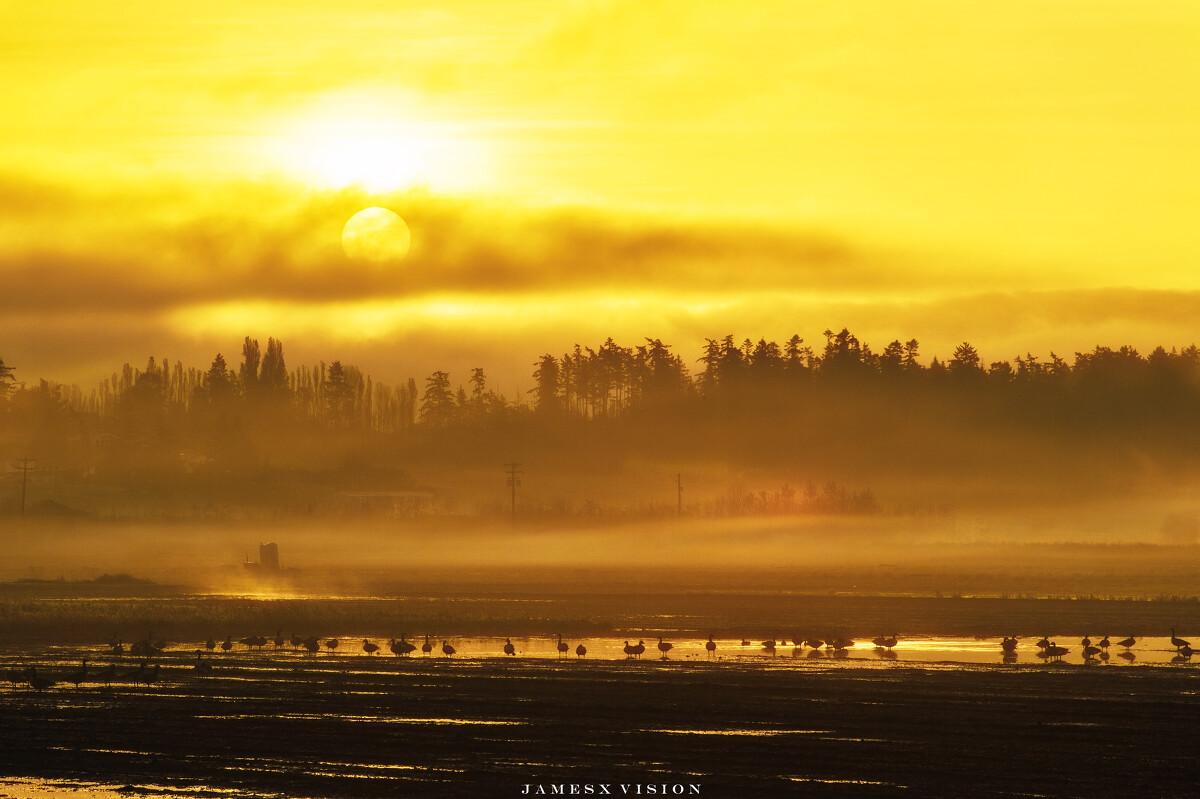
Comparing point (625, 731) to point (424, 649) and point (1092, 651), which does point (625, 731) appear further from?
point (1092, 651)

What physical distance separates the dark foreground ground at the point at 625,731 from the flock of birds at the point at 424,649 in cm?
106

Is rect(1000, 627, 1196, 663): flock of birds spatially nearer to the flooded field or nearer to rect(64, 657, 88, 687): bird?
the flooded field

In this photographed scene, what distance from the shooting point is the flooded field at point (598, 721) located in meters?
38.0

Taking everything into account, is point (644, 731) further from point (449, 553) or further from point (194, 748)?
point (449, 553)

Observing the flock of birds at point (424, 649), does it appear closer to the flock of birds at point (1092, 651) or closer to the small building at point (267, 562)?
the flock of birds at point (1092, 651)

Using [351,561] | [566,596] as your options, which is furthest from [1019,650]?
[351,561]

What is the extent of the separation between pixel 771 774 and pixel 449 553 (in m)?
158

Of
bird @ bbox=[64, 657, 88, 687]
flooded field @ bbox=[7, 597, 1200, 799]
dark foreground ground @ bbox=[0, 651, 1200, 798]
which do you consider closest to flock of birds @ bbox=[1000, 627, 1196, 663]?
flooded field @ bbox=[7, 597, 1200, 799]

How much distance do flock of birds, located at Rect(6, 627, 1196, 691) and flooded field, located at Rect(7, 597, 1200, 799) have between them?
0.83 ft

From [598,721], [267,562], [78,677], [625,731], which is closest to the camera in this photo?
[625,731]

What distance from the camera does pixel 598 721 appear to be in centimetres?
4619

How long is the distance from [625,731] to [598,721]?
1.96m

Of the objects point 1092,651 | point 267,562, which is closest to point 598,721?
point 1092,651

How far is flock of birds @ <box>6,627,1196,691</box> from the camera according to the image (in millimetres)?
56031
